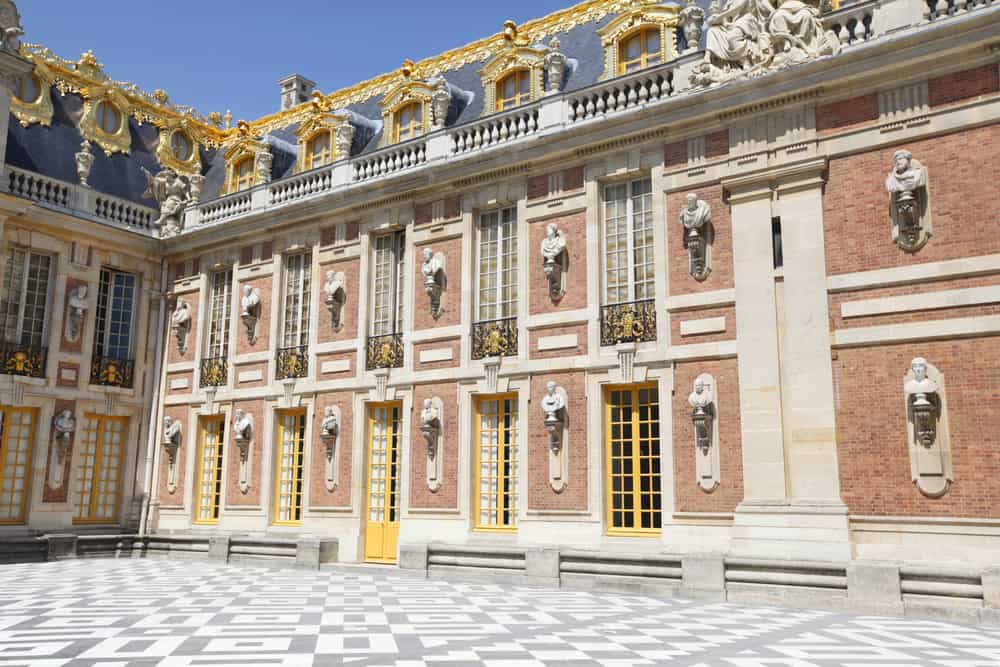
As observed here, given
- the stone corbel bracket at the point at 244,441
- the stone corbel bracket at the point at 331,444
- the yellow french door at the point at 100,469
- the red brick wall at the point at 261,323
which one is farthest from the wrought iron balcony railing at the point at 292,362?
the yellow french door at the point at 100,469

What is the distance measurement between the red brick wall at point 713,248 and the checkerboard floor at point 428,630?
5152mm

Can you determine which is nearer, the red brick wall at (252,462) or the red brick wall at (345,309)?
the red brick wall at (345,309)

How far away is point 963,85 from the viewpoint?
516 inches

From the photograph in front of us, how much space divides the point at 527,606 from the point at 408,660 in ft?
14.1

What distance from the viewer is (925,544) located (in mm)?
12258

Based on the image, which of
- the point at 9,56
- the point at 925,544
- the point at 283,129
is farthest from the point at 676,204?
the point at 9,56

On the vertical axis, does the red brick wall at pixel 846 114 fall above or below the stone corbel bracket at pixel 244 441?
above

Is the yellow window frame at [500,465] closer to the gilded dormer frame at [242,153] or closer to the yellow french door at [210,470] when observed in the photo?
the yellow french door at [210,470]

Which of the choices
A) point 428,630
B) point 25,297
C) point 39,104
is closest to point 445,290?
point 428,630

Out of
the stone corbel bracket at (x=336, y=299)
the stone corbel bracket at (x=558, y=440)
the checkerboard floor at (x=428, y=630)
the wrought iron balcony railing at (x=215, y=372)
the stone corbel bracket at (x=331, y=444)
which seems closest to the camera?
the checkerboard floor at (x=428, y=630)

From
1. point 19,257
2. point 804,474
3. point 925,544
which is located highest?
point 19,257

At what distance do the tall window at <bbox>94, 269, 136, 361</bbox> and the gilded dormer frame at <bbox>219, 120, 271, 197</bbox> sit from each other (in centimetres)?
352

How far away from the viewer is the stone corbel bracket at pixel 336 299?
19.8 metres

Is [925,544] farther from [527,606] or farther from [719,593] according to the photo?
[527,606]
